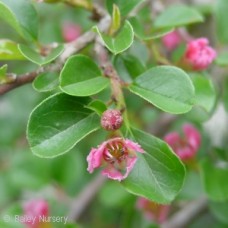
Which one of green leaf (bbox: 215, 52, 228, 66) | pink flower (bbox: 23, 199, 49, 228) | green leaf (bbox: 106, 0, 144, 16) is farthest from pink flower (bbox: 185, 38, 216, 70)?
pink flower (bbox: 23, 199, 49, 228)

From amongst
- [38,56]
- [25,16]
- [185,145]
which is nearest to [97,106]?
[38,56]

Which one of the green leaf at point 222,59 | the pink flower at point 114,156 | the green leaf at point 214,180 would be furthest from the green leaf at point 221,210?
the pink flower at point 114,156

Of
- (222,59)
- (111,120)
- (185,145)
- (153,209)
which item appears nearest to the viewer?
(111,120)

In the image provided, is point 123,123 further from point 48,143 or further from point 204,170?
point 204,170

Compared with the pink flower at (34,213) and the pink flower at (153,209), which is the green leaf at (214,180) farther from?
the pink flower at (34,213)

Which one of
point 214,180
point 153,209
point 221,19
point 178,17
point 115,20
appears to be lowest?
point 153,209

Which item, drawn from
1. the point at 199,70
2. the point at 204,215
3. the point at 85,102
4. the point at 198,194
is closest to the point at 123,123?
the point at 85,102

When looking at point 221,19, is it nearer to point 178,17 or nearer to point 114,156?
point 178,17

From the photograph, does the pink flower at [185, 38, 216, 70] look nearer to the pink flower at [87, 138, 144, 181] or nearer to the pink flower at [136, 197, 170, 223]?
the pink flower at [87, 138, 144, 181]
